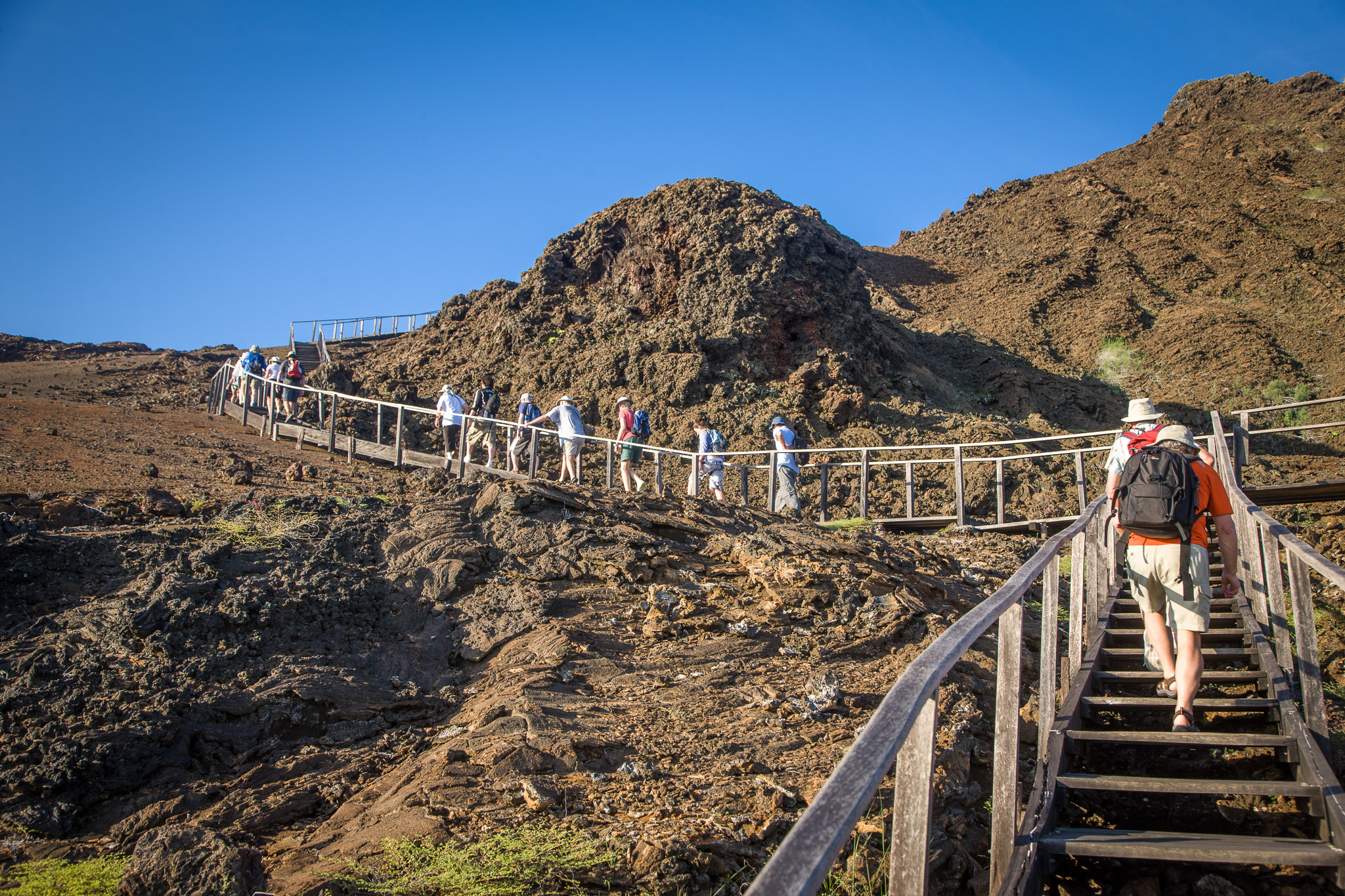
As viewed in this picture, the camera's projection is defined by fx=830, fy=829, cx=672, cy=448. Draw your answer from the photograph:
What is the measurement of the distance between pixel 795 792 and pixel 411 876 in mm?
1603

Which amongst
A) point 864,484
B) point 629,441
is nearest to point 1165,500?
point 864,484

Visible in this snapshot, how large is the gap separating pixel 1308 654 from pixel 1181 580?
591mm

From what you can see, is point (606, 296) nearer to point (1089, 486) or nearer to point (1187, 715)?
point (1089, 486)

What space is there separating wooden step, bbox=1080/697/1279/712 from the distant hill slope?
2413cm

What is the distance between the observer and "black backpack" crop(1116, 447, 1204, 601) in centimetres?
417

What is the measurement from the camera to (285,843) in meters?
3.45

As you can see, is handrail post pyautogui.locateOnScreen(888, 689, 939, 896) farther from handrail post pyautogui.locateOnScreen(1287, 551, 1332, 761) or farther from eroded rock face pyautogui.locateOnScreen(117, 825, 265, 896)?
handrail post pyautogui.locateOnScreen(1287, 551, 1332, 761)

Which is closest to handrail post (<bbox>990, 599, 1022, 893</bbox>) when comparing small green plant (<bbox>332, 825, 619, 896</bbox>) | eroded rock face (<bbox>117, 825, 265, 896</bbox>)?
small green plant (<bbox>332, 825, 619, 896</bbox>)

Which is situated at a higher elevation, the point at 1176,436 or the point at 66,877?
the point at 1176,436

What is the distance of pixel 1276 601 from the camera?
4.76 metres

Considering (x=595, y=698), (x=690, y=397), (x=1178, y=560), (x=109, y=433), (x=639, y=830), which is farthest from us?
(x=690, y=397)

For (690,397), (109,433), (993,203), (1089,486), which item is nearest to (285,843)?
(109,433)

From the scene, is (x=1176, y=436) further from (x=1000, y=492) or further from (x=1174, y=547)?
(x=1000, y=492)

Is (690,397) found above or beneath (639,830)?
above
